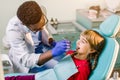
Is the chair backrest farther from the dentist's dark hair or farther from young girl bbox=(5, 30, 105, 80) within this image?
the dentist's dark hair

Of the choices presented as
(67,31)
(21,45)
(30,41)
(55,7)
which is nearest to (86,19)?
(67,31)

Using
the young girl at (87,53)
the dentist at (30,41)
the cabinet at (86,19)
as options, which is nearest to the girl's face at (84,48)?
the young girl at (87,53)

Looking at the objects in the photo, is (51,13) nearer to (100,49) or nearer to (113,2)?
(113,2)

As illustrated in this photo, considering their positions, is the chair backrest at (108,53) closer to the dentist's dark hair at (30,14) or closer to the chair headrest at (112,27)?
the chair headrest at (112,27)

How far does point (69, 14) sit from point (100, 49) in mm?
1410

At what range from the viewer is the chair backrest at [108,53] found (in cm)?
163

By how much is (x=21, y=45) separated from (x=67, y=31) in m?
0.99

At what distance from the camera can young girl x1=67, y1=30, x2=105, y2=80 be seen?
1.74 metres

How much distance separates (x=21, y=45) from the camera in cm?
191

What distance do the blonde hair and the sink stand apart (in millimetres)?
680

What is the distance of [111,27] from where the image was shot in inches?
69.5

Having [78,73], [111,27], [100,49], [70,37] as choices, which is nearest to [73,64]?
[78,73]

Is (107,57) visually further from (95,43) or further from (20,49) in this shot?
(20,49)

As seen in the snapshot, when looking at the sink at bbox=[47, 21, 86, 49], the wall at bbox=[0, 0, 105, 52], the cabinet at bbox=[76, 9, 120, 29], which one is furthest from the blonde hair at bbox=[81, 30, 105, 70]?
the wall at bbox=[0, 0, 105, 52]
